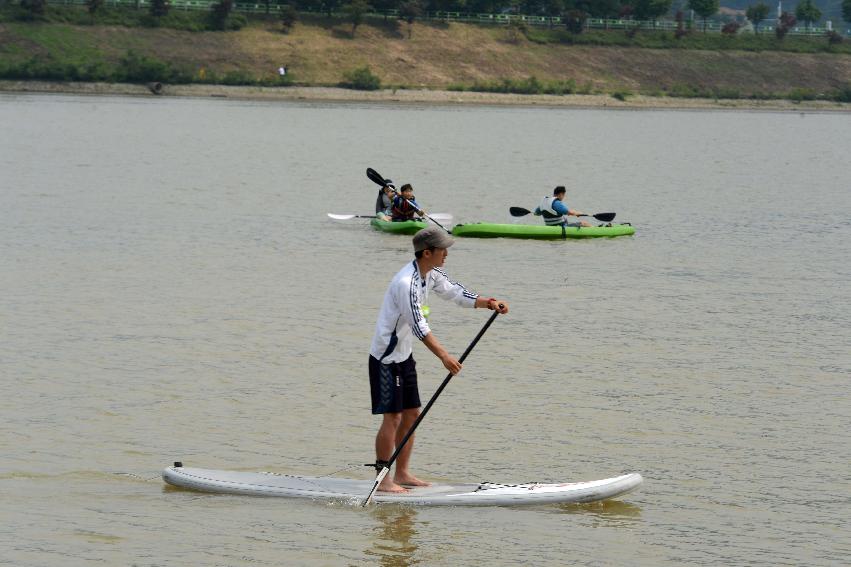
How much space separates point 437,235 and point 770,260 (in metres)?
19.1

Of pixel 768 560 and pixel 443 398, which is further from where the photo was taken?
pixel 443 398

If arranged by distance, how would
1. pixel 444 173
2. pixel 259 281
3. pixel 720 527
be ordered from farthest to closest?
pixel 444 173 → pixel 259 281 → pixel 720 527

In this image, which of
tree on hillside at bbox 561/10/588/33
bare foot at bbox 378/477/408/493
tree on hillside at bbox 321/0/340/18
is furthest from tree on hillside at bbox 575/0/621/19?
bare foot at bbox 378/477/408/493

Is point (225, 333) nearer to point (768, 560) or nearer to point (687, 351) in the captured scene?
point (687, 351)

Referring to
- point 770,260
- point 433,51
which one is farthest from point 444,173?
point 433,51

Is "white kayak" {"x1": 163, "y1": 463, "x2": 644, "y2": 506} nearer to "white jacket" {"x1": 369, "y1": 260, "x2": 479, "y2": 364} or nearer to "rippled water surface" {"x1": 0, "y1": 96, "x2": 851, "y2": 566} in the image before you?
"rippled water surface" {"x1": 0, "y1": 96, "x2": 851, "y2": 566}

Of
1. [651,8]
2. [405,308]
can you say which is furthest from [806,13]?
[405,308]

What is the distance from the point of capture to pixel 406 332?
10469 millimetres

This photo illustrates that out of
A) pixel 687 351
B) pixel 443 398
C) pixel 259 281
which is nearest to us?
pixel 443 398

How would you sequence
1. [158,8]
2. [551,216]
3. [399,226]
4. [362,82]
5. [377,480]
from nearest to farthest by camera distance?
[377,480]
[551,216]
[399,226]
[362,82]
[158,8]

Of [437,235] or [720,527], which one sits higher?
[437,235]

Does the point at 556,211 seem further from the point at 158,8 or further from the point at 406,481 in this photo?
the point at 158,8

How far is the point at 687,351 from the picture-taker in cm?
1778

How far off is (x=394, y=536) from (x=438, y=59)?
374 ft
